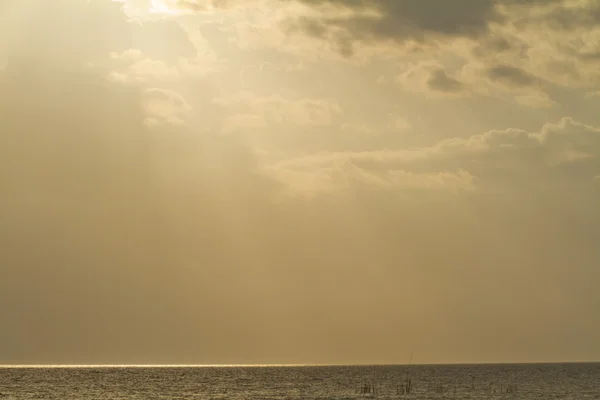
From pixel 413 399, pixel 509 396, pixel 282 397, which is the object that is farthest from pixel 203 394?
pixel 509 396

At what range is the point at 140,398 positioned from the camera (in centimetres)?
9419

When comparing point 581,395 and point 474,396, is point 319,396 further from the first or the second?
point 581,395

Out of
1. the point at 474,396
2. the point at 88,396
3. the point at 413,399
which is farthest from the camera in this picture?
the point at 88,396

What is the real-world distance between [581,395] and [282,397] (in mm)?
35886

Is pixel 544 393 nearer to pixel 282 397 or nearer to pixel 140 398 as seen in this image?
pixel 282 397

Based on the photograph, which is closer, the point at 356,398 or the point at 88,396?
the point at 356,398

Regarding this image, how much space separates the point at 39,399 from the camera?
3760 inches

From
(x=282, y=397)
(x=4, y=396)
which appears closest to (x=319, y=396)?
(x=282, y=397)

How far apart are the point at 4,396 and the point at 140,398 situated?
17.6m

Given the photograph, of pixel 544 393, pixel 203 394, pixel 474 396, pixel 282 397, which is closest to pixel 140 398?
pixel 203 394

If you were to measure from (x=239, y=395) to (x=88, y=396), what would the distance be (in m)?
18.4

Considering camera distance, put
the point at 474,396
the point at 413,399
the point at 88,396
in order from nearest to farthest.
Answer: the point at 413,399, the point at 474,396, the point at 88,396

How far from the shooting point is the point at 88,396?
100312mm

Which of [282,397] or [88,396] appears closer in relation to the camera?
[282,397]
